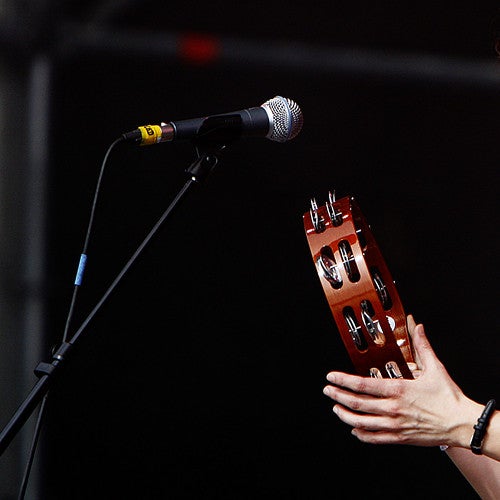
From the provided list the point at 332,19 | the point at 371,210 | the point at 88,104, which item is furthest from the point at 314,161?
the point at 88,104

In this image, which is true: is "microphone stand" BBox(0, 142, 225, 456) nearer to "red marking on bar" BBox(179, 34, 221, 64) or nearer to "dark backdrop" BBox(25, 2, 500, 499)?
"dark backdrop" BBox(25, 2, 500, 499)

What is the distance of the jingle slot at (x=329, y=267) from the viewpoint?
4.76ft

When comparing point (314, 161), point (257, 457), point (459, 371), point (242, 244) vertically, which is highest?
point (314, 161)

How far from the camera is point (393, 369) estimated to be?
141cm

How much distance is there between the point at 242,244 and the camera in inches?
96.0

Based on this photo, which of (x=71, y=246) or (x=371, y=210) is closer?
(x=71, y=246)

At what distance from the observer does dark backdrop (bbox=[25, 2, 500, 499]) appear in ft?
7.65

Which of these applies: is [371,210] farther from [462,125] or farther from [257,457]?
[257,457]

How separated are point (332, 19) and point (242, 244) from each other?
703 mm

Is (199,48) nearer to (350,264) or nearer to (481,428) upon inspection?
(350,264)

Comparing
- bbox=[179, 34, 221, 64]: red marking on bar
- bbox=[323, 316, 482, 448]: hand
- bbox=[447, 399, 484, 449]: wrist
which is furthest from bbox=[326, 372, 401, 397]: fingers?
bbox=[179, 34, 221, 64]: red marking on bar

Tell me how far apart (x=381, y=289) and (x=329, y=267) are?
0.45ft

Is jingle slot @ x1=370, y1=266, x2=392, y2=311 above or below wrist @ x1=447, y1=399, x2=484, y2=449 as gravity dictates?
above

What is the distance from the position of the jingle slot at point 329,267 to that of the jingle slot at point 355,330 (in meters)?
0.05
